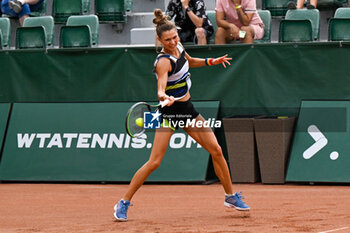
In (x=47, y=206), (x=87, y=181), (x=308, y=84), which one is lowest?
(x=87, y=181)

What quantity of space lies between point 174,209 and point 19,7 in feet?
24.1

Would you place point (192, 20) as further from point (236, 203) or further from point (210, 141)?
point (236, 203)

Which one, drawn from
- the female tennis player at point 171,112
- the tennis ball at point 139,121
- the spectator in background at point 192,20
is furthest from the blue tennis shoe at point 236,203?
the spectator in background at point 192,20

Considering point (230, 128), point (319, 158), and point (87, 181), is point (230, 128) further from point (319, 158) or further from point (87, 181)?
point (87, 181)

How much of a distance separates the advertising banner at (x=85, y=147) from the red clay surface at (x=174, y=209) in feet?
0.88

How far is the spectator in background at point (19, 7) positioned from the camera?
1365cm

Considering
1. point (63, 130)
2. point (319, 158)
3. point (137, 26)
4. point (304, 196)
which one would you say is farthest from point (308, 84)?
point (137, 26)

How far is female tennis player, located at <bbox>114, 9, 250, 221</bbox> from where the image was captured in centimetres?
646

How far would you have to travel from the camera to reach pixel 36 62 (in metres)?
10.8

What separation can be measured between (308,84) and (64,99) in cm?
358

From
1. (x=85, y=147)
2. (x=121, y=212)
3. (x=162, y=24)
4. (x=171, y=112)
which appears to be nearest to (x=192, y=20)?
(x=85, y=147)

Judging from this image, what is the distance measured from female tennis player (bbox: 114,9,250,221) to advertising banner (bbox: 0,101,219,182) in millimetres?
3160

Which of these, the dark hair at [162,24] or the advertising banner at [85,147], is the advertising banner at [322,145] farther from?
the dark hair at [162,24]

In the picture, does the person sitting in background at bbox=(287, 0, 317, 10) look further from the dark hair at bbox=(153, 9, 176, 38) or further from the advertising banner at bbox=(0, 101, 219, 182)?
the dark hair at bbox=(153, 9, 176, 38)
